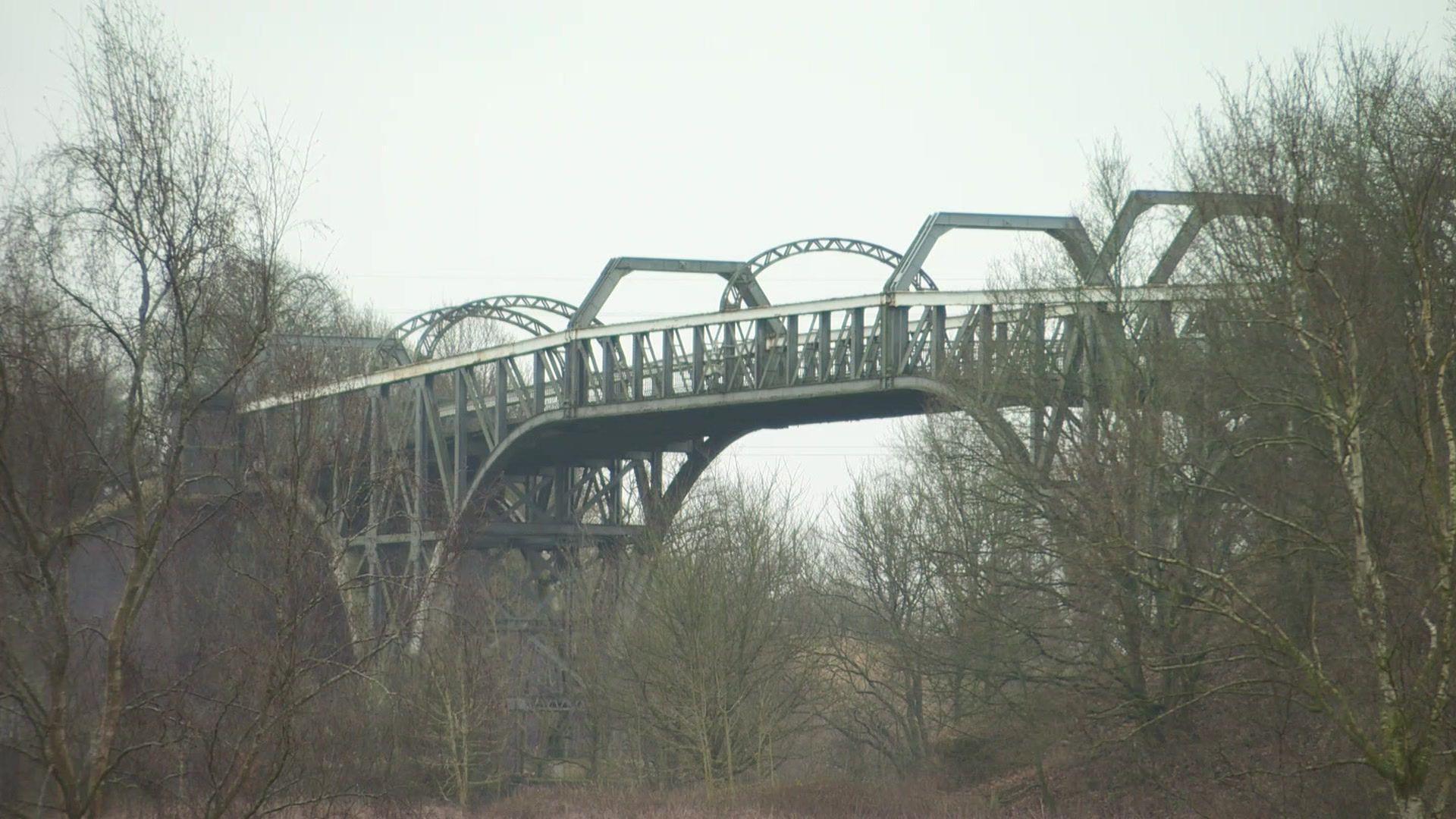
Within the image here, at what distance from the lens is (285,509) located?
43.2 feet

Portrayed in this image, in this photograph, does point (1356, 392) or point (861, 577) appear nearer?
point (1356, 392)

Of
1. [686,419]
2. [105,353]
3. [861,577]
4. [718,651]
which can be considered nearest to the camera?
[105,353]

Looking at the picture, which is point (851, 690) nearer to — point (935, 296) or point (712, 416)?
point (712, 416)

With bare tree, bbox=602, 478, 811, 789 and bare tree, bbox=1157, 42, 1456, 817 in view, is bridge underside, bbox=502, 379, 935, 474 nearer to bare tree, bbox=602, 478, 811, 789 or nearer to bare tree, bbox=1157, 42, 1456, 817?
bare tree, bbox=602, 478, 811, 789

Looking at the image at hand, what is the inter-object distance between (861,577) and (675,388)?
Answer: 7.72 metres

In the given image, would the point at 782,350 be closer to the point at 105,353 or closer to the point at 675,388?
the point at 675,388

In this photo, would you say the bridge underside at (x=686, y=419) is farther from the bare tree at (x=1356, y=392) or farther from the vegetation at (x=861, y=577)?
the bare tree at (x=1356, y=392)

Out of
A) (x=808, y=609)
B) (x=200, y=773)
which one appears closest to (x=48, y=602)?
(x=200, y=773)

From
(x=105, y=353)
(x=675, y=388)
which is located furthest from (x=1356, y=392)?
(x=675, y=388)

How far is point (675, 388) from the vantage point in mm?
33844

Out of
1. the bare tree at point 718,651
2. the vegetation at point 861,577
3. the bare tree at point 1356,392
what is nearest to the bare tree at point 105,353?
the vegetation at point 861,577

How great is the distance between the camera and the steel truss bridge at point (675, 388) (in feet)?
76.5

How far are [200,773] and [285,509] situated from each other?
Answer: 5352mm

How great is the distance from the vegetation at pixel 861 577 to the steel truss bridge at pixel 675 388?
1.30ft
